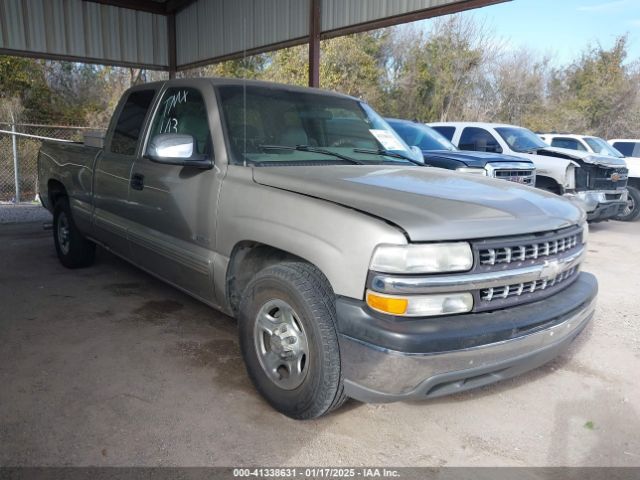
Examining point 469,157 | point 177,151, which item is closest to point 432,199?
point 177,151

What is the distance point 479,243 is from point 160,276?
2.55 metres

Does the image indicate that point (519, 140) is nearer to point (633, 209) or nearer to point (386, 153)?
point (633, 209)

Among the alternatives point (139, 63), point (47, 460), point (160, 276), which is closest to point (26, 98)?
point (139, 63)

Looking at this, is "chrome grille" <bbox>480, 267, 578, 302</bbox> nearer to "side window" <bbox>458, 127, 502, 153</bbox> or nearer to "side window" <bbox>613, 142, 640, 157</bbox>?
"side window" <bbox>458, 127, 502, 153</bbox>

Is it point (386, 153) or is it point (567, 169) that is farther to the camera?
point (567, 169)

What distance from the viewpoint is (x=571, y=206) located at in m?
3.16

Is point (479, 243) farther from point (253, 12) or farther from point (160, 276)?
point (253, 12)

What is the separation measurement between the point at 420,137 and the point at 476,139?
211cm

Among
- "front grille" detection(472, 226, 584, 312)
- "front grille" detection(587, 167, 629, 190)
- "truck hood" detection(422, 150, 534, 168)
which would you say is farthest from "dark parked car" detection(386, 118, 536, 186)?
"front grille" detection(472, 226, 584, 312)

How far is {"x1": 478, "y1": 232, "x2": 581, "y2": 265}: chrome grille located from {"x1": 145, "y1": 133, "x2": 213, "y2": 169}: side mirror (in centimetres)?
177

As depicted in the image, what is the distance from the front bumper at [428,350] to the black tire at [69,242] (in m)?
4.12

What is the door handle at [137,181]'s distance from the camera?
3928mm

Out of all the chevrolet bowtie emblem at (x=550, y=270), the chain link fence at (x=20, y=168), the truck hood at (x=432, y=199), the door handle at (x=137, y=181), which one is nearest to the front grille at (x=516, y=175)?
the truck hood at (x=432, y=199)

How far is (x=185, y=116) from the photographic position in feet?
12.3
